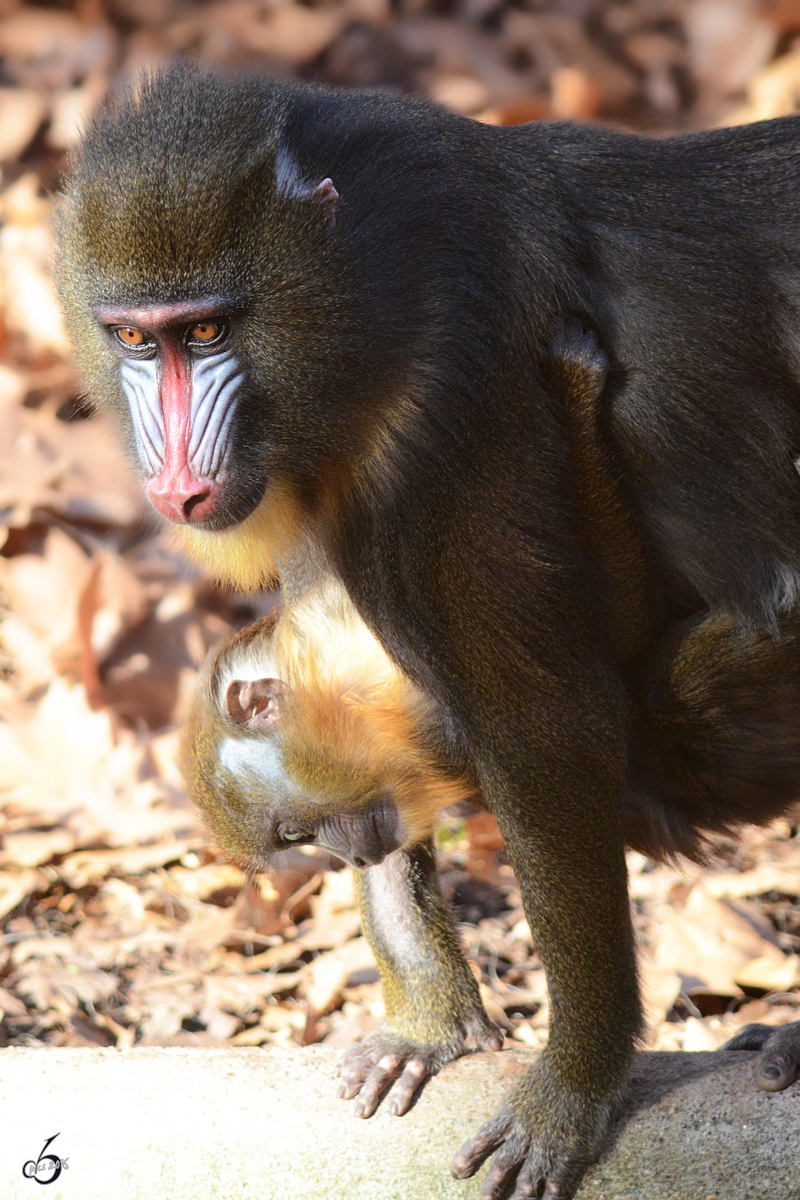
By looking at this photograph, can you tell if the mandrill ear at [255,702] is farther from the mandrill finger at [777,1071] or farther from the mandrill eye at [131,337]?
the mandrill finger at [777,1071]

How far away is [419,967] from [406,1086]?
0.32 meters

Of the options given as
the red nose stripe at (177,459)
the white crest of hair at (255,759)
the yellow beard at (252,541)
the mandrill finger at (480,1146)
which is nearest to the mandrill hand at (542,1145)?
the mandrill finger at (480,1146)

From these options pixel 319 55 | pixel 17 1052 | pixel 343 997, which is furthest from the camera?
pixel 319 55

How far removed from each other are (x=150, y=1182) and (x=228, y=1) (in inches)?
269

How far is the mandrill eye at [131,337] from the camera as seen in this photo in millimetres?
2895

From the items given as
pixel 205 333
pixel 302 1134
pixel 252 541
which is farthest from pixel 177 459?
pixel 302 1134

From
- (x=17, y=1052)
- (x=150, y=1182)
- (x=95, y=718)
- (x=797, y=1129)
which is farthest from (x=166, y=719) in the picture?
(x=797, y=1129)

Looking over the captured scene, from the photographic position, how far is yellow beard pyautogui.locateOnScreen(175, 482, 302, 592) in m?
3.02

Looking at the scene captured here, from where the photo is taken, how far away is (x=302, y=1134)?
3354mm

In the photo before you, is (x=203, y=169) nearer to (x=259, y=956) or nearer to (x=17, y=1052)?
(x=17, y=1052)

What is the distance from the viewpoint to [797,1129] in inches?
123

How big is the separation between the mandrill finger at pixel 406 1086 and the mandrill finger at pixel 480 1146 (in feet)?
0.69

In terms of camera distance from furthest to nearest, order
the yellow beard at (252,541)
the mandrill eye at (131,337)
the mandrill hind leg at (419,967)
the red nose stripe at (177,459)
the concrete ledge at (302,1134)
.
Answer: the mandrill hind leg at (419,967) < the concrete ledge at (302,1134) < the yellow beard at (252,541) < the mandrill eye at (131,337) < the red nose stripe at (177,459)

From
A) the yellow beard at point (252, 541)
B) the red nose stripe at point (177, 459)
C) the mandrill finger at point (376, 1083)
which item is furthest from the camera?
the mandrill finger at point (376, 1083)
